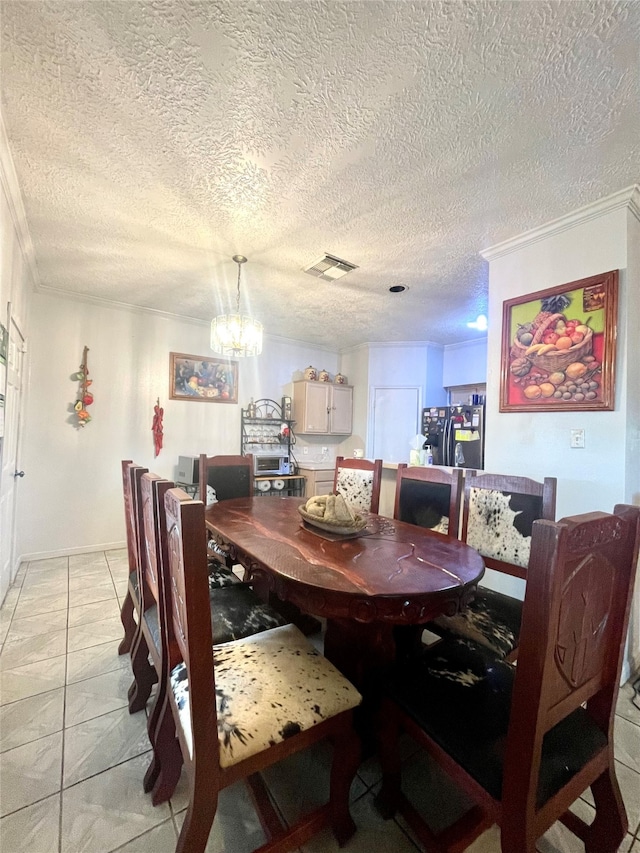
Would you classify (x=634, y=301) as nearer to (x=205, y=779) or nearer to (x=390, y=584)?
(x=390, y=584)

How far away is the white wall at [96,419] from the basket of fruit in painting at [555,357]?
129 inches

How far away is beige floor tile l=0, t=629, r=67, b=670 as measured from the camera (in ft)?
6.29

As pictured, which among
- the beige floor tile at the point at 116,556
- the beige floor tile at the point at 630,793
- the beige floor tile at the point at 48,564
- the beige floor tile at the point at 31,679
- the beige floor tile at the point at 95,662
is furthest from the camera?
the beige floor tile at the point at 116,556

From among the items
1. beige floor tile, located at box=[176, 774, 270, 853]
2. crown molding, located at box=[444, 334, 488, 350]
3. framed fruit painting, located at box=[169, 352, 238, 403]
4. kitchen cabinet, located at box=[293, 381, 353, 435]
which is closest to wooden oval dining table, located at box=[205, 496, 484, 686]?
beige floor tile, located at box=[176, 774, 270, 853]

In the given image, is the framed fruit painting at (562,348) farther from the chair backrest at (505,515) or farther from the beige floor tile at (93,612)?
the beige floor tile at (93,612)

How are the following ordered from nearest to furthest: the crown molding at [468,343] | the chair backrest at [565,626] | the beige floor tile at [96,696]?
the chair backrest at [565,626], the beige floor tile at [96,696], the crown molding at [468,343]

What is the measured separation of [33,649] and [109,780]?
3.75ft

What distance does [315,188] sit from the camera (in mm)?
1884

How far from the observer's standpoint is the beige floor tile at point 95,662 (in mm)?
1849

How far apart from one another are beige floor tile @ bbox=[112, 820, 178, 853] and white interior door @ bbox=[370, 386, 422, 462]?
4.07m

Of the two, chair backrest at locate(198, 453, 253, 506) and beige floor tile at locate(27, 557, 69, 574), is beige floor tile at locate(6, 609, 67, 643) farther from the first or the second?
chair backrest at locate(198, 453, 253, 506)

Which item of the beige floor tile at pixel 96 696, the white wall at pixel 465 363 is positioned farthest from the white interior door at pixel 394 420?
the beige floor tile at pixel 96 696

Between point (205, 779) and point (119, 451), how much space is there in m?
3.45

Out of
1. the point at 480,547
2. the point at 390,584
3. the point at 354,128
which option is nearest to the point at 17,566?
the point at 390,584
